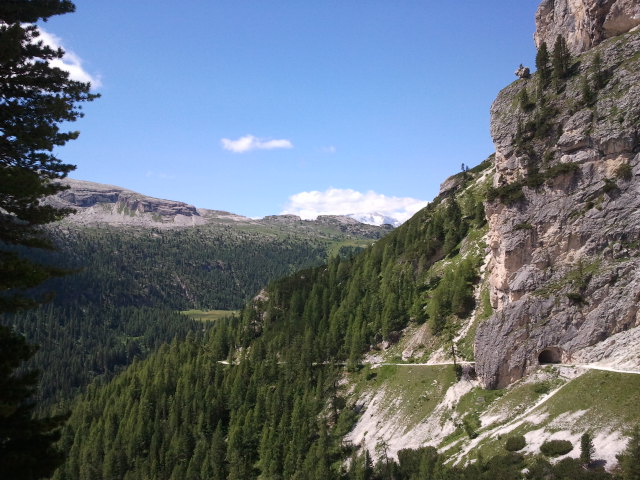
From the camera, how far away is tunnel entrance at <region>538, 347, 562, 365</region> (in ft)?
237

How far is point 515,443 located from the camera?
58.0 meters

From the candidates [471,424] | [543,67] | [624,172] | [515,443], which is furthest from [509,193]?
[515,443]

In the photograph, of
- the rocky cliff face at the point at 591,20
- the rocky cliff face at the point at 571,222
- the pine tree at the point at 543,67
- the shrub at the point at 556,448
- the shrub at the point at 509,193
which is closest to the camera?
the shrub at the point at 556,448

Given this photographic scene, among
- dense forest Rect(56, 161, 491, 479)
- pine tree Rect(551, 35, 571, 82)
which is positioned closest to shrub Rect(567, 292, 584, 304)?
dense forest Rect(56, 161, 491, 479)

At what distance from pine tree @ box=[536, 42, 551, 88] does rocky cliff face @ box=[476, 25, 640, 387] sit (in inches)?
93.1

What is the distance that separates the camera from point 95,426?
13700cm

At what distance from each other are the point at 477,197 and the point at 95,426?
13913 cm

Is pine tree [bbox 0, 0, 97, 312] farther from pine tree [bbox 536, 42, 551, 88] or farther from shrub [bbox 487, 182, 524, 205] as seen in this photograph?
pine tree [bbox 536, 42, 551, 88]

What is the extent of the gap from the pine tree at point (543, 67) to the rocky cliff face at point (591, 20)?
29.3 feet

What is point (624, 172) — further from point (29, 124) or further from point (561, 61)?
point (29, 124)

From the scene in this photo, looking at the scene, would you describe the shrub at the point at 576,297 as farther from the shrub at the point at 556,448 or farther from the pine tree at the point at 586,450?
the pine tree at the point at 586,450

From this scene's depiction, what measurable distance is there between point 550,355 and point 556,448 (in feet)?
77.9

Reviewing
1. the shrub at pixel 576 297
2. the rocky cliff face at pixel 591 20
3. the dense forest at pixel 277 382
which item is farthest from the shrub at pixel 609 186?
the dense forest at pixel 277 382

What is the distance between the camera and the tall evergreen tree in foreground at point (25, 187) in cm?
1883
